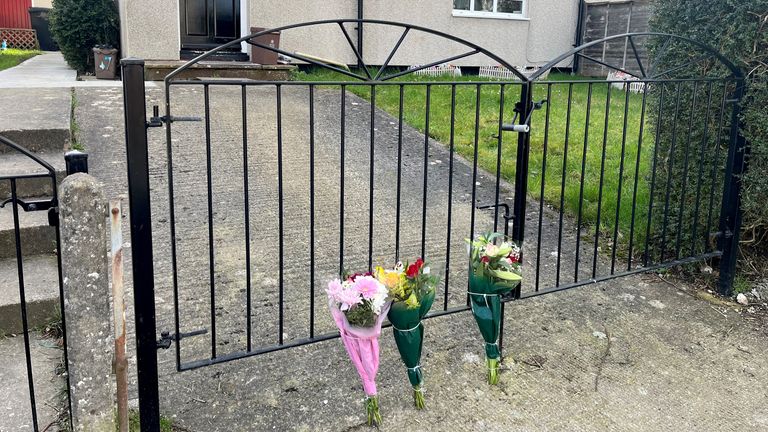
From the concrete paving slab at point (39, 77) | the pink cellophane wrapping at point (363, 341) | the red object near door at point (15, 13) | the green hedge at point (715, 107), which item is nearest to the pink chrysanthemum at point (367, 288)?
the pink cellophane wrapping at point (363, 341)

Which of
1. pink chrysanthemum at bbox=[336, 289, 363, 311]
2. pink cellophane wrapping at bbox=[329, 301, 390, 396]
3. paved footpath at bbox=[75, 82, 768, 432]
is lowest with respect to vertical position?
paved footpath at bbox=[75, 82, 768, 432]

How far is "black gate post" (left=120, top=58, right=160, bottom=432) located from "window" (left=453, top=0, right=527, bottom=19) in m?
9.69

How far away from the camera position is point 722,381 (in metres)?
2.96

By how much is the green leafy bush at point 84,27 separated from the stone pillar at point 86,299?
7.93 m

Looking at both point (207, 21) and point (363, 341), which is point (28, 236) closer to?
point (363, 341)

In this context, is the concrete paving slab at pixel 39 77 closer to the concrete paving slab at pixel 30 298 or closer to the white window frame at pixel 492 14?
the concrete paving slab at pixel 30 298

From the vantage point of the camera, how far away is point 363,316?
2344 millimetres

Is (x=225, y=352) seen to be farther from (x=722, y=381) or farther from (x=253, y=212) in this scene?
(x=722, y=381)

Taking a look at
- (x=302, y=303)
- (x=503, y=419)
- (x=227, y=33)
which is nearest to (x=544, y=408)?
(x=503, y=419)

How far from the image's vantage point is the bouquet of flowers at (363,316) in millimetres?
2311

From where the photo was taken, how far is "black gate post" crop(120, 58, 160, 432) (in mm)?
2031

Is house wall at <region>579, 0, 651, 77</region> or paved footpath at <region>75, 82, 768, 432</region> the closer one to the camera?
paved footpath at <region>75, 82, 768, 432</region>

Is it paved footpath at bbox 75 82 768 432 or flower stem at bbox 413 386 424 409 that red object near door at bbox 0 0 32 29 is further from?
flower stem at bbox 413 386 424 409

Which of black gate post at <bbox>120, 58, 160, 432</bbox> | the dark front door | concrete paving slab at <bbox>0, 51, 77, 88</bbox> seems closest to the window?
the dark front door
